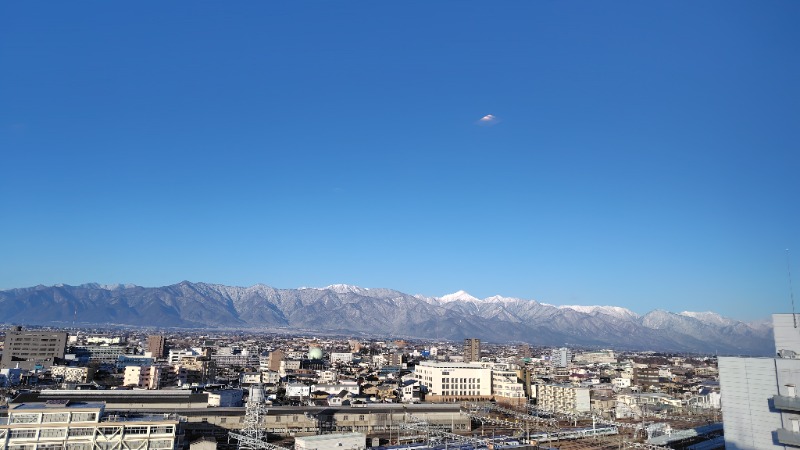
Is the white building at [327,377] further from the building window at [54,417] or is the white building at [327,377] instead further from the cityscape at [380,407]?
the building window at [54,417]

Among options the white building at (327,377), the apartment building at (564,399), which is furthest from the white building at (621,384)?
the white building at (327,377)

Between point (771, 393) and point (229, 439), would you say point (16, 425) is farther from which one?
point (771, 393)

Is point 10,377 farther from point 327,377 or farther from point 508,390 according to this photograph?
point 508,390

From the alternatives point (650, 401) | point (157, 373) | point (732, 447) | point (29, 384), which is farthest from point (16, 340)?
point (732, 447)

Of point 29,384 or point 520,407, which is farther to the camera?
point 29,384

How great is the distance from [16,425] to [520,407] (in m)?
38.6

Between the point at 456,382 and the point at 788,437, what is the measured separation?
35931 mm

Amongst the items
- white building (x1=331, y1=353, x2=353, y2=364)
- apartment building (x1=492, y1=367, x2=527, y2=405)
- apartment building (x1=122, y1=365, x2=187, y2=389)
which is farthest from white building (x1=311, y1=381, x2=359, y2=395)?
white building (x1=331, y1=353, x2=353, y2=364)

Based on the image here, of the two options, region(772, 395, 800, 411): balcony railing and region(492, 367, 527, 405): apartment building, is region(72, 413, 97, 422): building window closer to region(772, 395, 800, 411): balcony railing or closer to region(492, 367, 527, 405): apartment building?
region(772, 395, 800, 411): balcony railing

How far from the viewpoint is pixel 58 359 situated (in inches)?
2694

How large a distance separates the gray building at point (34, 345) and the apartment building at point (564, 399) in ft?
202

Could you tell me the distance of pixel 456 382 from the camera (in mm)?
50781

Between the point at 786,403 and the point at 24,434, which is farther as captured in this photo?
the point at 24,434

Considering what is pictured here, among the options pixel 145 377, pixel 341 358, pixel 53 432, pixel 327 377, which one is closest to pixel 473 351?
pixel 341 358
